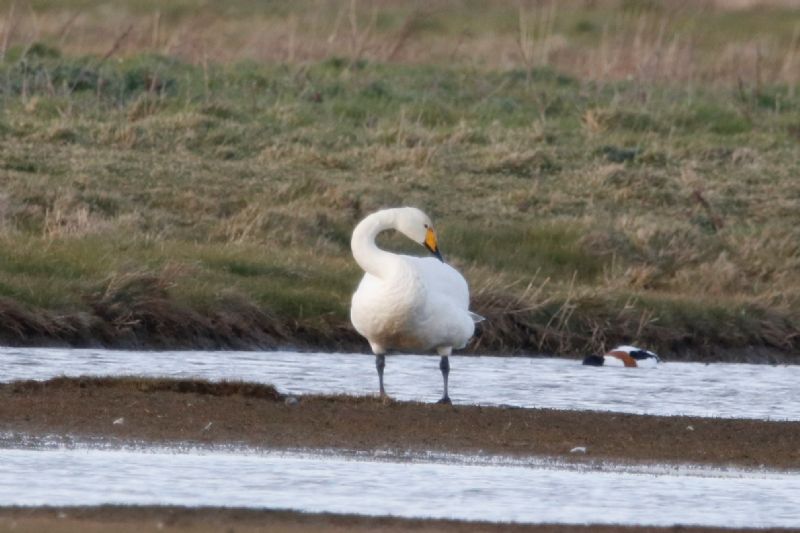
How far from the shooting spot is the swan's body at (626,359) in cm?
1298

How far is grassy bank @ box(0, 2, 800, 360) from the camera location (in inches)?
525

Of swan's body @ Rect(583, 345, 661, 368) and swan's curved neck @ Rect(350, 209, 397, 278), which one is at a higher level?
swan's curved neck @ Rect(350, 209, 397, 278)

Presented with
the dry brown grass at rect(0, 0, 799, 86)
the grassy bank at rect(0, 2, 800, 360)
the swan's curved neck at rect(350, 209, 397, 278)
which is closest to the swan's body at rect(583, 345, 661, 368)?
the grassy bank at rect(0, 2, 800, 360)

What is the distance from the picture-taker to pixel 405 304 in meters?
10.2

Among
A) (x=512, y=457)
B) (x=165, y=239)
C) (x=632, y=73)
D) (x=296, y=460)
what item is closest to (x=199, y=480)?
(x=296, y=460)

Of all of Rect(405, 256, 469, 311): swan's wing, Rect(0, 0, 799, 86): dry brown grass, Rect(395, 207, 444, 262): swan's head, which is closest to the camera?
Rect(405, 256, 469, 311): swan's wing

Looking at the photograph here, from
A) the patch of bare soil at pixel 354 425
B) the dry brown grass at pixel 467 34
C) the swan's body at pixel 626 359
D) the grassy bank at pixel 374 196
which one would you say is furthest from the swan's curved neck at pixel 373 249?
the dry brown grass at pixel 467 34

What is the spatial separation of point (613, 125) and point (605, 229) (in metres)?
4.52

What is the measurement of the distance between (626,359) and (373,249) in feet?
10.2

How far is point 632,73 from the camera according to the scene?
2420 centimetres

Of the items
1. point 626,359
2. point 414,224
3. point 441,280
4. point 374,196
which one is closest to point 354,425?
point 441,280

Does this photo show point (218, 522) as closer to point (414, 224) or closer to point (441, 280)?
point (441, 280)

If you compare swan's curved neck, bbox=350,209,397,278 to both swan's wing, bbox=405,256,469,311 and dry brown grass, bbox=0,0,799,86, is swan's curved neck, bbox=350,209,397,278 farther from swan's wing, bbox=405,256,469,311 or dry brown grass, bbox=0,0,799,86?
dry brown grass, bbox=0,0,799,86

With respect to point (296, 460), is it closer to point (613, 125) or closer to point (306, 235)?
point (306, 235)
